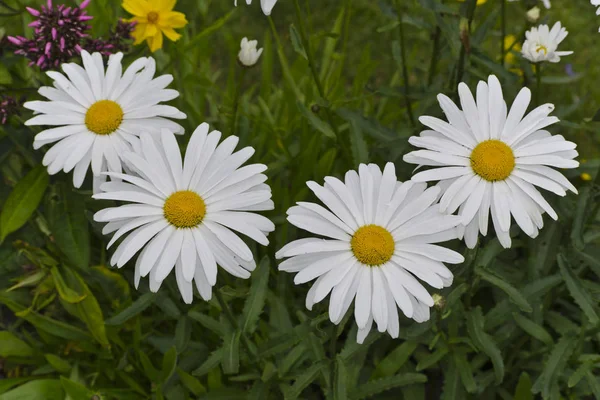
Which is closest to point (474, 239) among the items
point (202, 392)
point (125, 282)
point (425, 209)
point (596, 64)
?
point (425, 209)

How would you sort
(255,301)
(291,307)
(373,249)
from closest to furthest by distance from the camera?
(373,249) < (255,301) < (291,307)

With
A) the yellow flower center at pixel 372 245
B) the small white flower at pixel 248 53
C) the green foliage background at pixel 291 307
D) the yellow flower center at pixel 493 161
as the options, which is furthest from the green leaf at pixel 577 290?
the small white flower at pixel 248 53

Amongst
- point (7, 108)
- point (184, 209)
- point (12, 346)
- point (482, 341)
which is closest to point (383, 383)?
point (482, 341)

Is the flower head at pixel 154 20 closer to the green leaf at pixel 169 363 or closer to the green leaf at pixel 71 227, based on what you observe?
the green leaf at pixel 71 227

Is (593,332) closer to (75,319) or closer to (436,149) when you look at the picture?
(436,149)

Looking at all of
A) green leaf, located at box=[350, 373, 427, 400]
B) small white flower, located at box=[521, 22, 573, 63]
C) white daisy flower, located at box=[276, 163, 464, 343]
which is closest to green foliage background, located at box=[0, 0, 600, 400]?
green leaf, located at box=[350, 373, 427, 400]

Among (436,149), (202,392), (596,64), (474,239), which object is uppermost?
(596,64)

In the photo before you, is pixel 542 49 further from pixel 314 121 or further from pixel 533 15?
pixel 314 121
